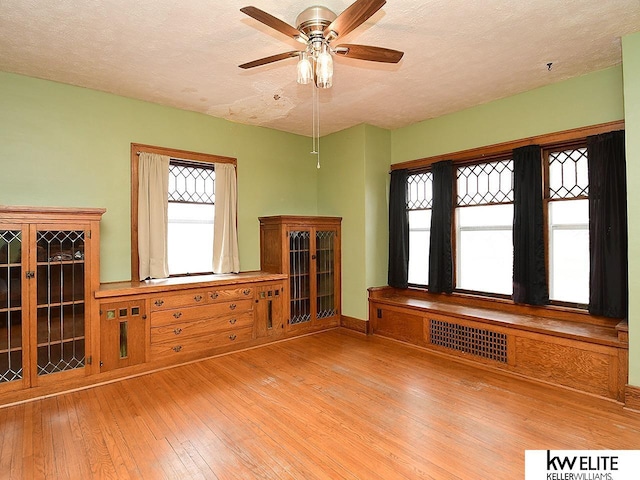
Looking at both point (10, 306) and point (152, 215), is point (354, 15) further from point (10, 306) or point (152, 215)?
point (10, 306)

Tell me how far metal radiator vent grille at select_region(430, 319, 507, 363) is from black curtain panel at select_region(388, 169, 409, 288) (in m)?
0.97

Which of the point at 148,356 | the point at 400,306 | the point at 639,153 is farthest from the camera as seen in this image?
the point at 400,306

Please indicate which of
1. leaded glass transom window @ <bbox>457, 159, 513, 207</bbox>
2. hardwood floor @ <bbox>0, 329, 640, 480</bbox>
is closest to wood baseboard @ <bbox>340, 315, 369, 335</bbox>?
hardwood floor @ <bbox>0, 329, 640, 480</bbox>

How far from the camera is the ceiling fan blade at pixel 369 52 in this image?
2.39 m

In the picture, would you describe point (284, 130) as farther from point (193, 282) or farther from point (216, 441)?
point (216, 441)

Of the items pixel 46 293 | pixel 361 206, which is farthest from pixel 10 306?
pixel 361 206

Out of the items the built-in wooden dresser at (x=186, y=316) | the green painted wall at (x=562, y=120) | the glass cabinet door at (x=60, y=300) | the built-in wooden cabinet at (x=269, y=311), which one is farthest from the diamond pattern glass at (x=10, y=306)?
the green painted wall at (x=562, y=120)

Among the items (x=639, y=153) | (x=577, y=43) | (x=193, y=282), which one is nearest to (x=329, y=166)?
(x=193, y=282)

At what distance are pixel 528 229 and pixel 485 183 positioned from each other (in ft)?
2.68

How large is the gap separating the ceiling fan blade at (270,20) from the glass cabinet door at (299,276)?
3.00 meters

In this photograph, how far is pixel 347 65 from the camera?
339 cm

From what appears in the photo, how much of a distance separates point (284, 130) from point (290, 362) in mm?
3362

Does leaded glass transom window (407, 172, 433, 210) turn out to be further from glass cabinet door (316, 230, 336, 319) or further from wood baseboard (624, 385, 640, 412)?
wood baseboard (624, 385, 640, 412)

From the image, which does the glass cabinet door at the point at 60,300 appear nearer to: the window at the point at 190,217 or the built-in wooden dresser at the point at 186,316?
the built-in wooden dresser at the point at 186,316
